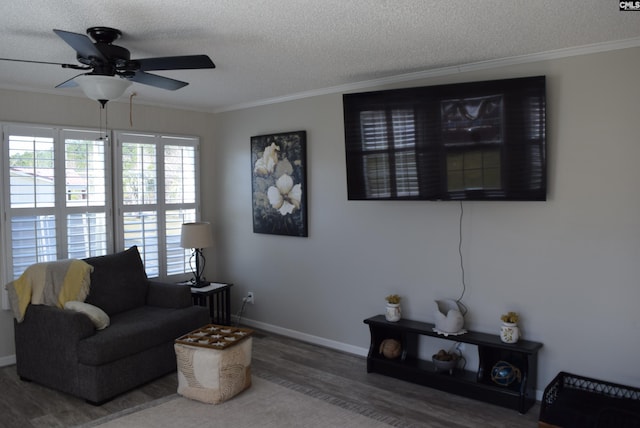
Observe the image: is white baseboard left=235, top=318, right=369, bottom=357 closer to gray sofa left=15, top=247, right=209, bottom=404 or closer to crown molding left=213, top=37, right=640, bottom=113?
gray sofa left=15, top=247, right=209, bottom=404

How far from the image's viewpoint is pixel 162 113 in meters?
5.42

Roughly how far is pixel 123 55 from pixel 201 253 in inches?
121

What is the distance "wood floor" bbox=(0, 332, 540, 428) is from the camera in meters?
3.38

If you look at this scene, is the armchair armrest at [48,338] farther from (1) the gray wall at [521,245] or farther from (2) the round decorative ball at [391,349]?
(2) the round decorative ball at [391,349]

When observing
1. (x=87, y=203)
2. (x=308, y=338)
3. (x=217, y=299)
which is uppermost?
(x=87, y=203)

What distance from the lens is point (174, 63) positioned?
278cm

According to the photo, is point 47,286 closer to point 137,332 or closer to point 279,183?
point 137,332

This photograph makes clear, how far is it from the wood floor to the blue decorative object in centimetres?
19

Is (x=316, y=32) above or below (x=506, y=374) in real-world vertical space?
above

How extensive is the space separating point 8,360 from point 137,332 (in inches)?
57.7

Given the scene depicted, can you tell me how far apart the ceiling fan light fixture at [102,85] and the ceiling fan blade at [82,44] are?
4.3 inches

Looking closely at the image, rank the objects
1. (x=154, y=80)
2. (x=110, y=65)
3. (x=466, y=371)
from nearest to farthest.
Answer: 1. (x=110, y=65)
2. (x=154, y=80)
3. (x=466, y=371)

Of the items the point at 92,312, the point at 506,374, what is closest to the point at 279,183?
the point at 92,312

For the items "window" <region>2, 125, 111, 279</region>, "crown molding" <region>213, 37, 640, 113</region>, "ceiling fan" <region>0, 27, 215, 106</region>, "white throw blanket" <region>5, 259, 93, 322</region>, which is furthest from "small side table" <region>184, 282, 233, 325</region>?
"ceiling fan" <region>0, 27, 215, 106</region>
